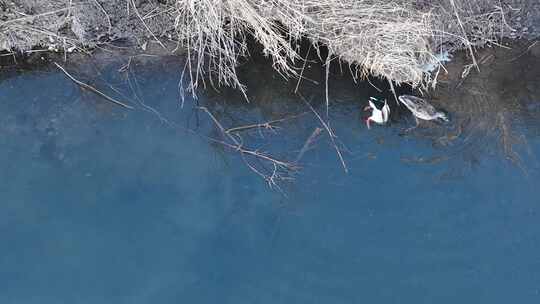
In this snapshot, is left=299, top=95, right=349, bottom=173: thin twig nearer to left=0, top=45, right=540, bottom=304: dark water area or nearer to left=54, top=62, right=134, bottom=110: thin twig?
left=0, top=45, right=540, bottom=304: dark water area

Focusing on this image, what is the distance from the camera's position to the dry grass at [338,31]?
4.65 m

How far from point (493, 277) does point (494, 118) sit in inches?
50.7

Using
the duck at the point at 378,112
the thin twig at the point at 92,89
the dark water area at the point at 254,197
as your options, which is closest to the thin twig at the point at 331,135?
the dark water area at the point at 254,197

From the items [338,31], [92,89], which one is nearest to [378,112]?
[338,31]

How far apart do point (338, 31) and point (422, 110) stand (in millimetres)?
918

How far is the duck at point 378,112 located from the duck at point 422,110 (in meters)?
0.18

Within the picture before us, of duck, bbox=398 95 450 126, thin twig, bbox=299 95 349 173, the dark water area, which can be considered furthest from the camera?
duck, bbox=398 95 450 126

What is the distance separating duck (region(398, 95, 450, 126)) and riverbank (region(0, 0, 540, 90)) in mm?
177

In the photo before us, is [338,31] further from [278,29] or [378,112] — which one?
[378,112]

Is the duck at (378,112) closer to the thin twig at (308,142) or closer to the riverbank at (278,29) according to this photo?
the riverbank at (278,29)

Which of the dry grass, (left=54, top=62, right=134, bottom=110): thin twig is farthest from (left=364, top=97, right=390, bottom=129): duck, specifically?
(left=54, top=62, right=134, bottom=110): thin twig

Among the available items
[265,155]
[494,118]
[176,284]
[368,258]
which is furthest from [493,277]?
[176,284]

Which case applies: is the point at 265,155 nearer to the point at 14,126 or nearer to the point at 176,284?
the point at 176,284

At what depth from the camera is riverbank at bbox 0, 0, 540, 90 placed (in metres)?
4.68
